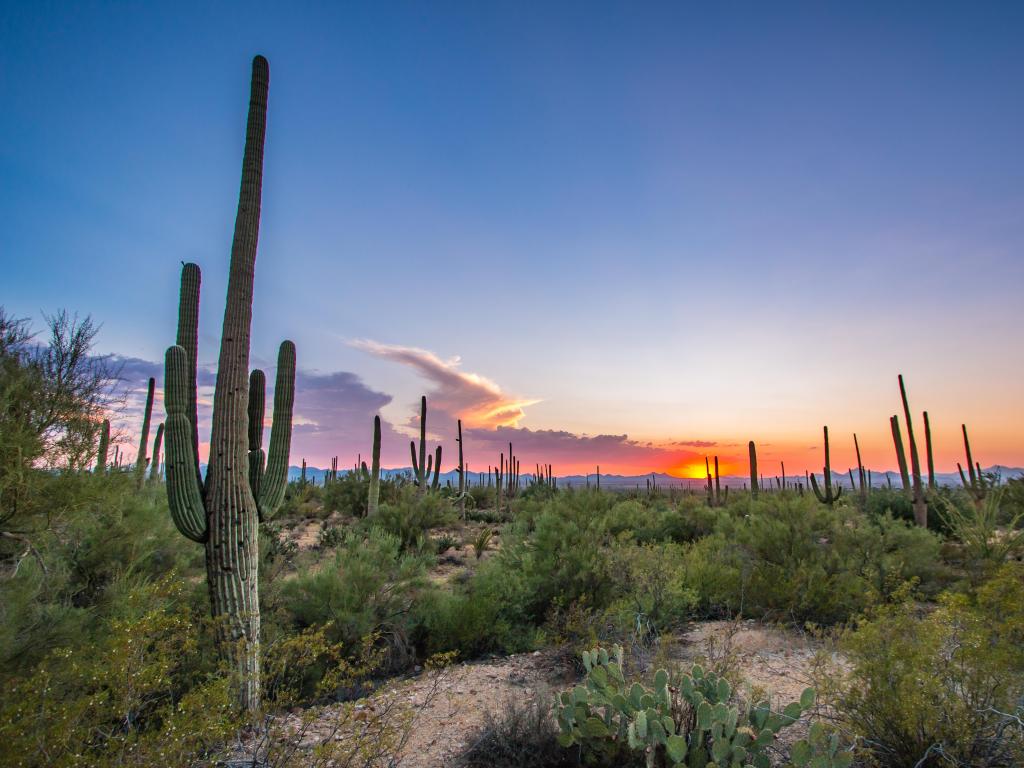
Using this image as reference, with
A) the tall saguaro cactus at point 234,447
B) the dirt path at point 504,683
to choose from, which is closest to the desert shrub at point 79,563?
the tall saguaro cactus at point 234,447

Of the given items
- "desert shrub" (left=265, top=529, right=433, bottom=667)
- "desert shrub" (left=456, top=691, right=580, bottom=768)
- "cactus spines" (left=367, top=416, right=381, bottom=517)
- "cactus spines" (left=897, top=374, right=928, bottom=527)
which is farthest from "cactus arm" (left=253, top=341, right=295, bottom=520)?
"cactus spines" (left=897, top=374, right=928, bottom=527)

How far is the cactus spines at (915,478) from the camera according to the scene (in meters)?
16.5

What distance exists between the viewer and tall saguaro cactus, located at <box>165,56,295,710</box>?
A: 5.26 meters

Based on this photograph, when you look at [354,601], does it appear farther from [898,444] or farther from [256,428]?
[898,444]

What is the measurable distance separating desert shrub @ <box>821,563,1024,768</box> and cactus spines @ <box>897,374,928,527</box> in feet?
48.0

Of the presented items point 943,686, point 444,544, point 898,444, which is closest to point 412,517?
point 444,544

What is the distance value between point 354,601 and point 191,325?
3.96m

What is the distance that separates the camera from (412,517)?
15.6 meters

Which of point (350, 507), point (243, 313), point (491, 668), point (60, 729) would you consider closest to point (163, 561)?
point (243, 313)

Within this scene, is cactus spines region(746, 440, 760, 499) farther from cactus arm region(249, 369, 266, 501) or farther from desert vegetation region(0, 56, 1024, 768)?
cactus arm region(249, 369, 266, 501)

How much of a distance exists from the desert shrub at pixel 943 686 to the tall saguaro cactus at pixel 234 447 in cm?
486

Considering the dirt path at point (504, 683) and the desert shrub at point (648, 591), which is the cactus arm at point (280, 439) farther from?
the desert shrub at point (648, 591)

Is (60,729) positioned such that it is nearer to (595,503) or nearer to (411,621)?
(411,621)

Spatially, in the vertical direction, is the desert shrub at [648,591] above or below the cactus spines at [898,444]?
below
